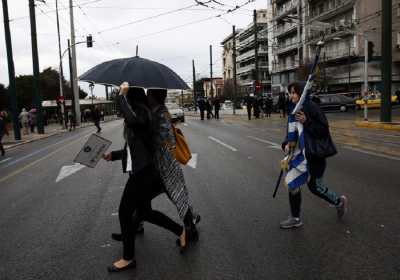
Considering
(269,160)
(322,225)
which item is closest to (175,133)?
(322,225)

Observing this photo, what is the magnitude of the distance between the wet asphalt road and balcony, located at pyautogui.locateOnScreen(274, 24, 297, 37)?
179ft

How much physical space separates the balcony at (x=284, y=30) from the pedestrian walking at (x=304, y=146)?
57457 mm

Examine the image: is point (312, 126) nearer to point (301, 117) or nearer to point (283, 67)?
point (301, 117)

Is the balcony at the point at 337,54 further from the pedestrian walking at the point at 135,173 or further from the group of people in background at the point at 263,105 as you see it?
the pedestrian walking at the point at 135,173

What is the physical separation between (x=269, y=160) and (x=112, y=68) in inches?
256

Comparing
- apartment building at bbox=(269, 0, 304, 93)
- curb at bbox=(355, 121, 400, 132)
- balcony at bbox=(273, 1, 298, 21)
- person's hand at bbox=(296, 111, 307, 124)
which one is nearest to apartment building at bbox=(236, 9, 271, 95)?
apartment building at bbox=(269, 0, 304, 93)

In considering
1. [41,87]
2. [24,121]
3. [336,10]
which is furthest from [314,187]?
[41,87]

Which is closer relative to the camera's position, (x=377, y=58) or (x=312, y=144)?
(x=312, y=144)

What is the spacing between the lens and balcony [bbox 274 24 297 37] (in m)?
59.8

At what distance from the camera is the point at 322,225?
4.84 meters

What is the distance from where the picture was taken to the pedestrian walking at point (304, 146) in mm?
4652

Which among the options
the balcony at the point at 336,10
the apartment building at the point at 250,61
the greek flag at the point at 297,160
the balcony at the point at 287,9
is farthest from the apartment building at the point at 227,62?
the greek flag at the point at 297,160

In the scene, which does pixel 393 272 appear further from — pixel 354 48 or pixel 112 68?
pixel 354 48

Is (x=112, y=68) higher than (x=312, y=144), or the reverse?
(x=112, y=68)
